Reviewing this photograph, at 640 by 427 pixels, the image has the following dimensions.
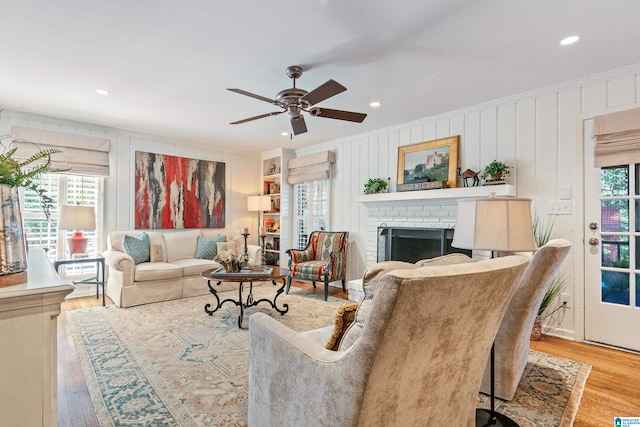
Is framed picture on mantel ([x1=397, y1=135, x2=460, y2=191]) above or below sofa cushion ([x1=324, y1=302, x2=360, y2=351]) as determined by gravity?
above

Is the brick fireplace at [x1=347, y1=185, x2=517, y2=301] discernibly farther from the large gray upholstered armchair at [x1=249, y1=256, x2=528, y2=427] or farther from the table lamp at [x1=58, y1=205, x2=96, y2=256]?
the table lamp at [x1=58, y1=205, x2=96, y2=256]

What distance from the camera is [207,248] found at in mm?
5047

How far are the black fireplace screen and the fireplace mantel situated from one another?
0.38 m

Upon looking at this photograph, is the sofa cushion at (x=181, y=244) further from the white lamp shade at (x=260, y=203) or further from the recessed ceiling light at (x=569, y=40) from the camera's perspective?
the recessed ceiling light at (x=569, y=40)

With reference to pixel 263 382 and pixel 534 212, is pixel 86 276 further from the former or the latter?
pixel 534 212

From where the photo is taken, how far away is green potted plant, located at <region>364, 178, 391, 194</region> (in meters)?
4.62

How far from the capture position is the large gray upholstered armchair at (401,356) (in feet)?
3.07

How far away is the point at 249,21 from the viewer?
2.21 meters

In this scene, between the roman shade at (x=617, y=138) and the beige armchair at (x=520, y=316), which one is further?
the roman shade at (x=617, y=138)

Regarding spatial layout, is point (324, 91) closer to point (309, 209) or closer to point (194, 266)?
point (194, 266)

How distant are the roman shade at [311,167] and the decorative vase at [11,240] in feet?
14.6

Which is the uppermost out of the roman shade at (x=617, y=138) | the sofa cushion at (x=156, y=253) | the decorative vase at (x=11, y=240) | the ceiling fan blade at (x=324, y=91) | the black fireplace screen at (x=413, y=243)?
the ceiling fan blade at (x=324, y=91)

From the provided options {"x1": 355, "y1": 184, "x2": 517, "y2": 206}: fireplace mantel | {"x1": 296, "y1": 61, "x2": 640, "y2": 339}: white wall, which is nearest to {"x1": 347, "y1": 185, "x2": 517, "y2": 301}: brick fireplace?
{"x1": 355, "y1": 184, "x2": 517, "y2": 206}: fireplace mantel

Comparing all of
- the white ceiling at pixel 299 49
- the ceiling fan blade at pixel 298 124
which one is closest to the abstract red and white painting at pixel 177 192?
the white ceiling at pixel 299 49
